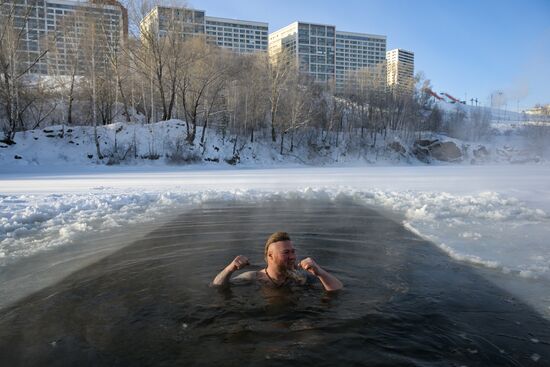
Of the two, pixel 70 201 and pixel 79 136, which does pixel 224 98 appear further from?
pixel 70 201

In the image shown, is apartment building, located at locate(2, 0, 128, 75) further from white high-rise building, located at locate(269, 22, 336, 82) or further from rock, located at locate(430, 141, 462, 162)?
white high-rise building, located at locate(269, 22, 336, 82)

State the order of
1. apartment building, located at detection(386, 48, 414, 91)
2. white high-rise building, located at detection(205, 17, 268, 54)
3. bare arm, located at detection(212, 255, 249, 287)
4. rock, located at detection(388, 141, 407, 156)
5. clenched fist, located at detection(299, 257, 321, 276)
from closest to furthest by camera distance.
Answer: clenched fist, located at detection(299, 257, 321, 276) → bare arm, located at detection(212, 255, 249, 287) → rock, located at detection(388, 141, 407, 156) → apartment building, located at detection(386, 48, 414, 91) → white high-rise building, located at detection(205, 17, 268, 54)

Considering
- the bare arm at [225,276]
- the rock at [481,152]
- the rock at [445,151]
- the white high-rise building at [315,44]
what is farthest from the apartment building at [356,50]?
the bare arm at [225,276]

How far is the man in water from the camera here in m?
3.82

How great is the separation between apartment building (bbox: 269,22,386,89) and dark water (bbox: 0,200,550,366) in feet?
191

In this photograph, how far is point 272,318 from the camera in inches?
128

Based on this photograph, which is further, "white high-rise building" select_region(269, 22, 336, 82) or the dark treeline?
"white high-rise building" select_region(269, 22, 336, 82)

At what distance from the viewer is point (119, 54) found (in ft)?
92.6

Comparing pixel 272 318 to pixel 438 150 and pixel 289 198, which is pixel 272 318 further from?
pixel 438 150

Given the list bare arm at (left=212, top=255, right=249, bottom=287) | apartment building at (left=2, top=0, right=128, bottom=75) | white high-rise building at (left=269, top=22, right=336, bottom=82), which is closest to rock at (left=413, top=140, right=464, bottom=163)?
white high-rise building at (left=269, top=22, right=336, bottom=82)

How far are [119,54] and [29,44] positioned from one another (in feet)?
22.6

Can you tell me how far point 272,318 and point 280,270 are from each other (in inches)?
28.1

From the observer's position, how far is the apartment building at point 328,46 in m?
67.1

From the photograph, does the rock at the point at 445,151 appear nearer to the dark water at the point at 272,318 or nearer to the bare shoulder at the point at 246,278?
the dark water at the point at 272,318
